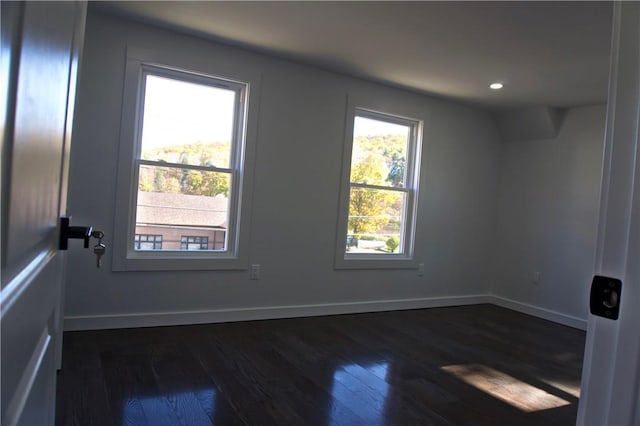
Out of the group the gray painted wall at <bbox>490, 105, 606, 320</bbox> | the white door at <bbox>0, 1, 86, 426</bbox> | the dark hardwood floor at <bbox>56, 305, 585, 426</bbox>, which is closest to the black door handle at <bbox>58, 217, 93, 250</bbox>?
the white door at <bbox>0, 1, 86, 426</bbox>

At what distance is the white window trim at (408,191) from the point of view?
4195mm

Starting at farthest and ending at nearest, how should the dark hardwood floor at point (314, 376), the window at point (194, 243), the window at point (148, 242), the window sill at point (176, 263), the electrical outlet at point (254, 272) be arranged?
the electrical outlet at point (254, 272)
the window at point (194, 243)
the window at point (148, 242)
the window sill at point (176, 263)
the dark hardwood floor at point (314, 376)

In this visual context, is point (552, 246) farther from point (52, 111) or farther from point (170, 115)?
point (52, 111)

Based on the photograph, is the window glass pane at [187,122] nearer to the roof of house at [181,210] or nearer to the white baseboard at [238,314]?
the roof of house at [181,210]

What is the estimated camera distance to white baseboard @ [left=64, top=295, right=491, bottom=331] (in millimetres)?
3174

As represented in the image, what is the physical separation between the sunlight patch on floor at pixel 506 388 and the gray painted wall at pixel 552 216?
2.13 m

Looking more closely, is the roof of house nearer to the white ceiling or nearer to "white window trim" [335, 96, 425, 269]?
"white window trim" [335, 96, 425, 269]

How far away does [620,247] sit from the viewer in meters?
0.71

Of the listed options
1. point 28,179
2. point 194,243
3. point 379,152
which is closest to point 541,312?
point 379,152

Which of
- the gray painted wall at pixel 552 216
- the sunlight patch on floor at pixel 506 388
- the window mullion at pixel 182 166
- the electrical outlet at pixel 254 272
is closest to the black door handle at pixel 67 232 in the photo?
the sunlight patch on floor at pixel 506 388

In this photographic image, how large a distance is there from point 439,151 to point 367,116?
1054 mm

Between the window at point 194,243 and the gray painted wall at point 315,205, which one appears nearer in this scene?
the gray painted wall at point 315,205

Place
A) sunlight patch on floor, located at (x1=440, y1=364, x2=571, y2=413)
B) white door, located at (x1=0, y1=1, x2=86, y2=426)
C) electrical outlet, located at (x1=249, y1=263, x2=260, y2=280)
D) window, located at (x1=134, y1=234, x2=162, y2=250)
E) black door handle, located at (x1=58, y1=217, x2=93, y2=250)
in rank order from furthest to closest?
electrical outlet, located at (x1=249, y1=263, x2=260, y2=280) → window, located at (x1=134, y1=234, x2=162, y2=250) → sunlight patch on floor, located at (x1=440, y1=364, x2=571, y2=413) → black door handle, located at (x1=58, y1=217, x2=93, y2=250) → white door, located at (x1=0, y1=1, x2=86, y2=426)

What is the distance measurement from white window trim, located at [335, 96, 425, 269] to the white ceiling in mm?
361
